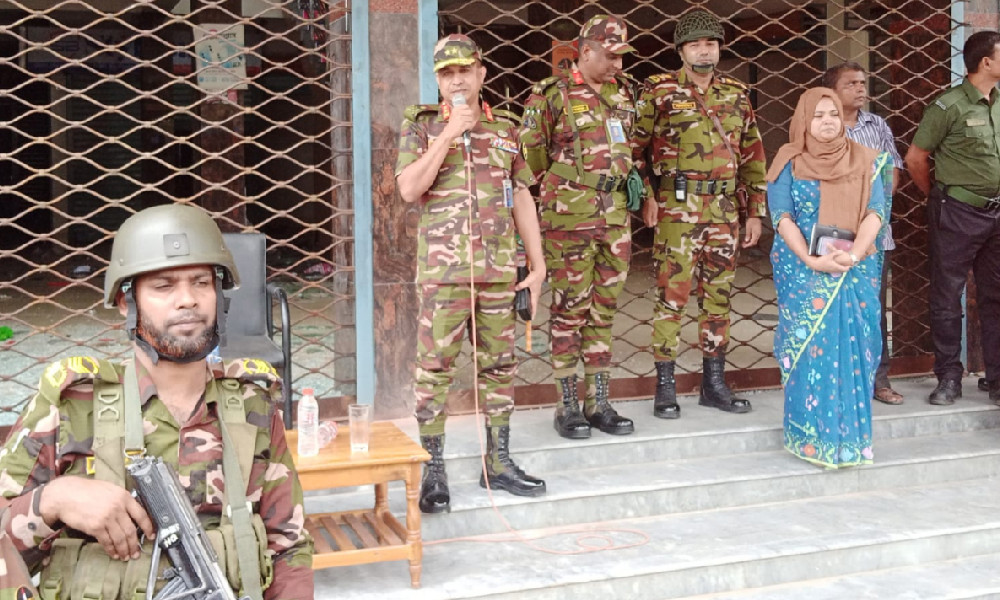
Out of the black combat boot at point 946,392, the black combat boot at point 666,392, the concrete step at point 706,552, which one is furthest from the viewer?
the black combat boot at point 946,392

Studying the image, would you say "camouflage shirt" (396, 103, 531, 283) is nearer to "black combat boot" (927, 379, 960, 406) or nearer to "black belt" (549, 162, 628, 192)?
"black belt" (549, 162, 628, 192)

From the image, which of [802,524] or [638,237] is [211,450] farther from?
[638,237]

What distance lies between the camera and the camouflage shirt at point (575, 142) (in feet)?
16.5

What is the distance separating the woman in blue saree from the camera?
4934 millimetres

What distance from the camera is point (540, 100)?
16.6 ft

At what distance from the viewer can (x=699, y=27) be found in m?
5.27

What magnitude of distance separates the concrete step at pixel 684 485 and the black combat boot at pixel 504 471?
43 millimetres

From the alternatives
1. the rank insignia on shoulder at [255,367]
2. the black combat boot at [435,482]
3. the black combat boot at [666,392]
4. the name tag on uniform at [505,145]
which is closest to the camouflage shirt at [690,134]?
the black combat boot at [666,392]

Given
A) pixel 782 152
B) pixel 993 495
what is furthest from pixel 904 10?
pixel 993 495

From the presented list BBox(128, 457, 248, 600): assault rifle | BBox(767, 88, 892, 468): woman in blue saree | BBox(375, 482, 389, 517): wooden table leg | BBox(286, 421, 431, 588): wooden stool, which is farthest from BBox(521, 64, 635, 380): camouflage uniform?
BBox(128, 457, 248, 600): assault rifle

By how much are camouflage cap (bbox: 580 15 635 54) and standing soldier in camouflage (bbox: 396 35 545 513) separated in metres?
0.79

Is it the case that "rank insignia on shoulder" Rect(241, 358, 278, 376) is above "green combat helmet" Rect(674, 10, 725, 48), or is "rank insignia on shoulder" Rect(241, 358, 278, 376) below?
below

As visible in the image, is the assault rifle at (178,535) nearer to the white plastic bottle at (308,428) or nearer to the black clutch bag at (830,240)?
the white plastic bottle at (308,428)

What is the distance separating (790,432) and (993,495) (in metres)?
0.97
